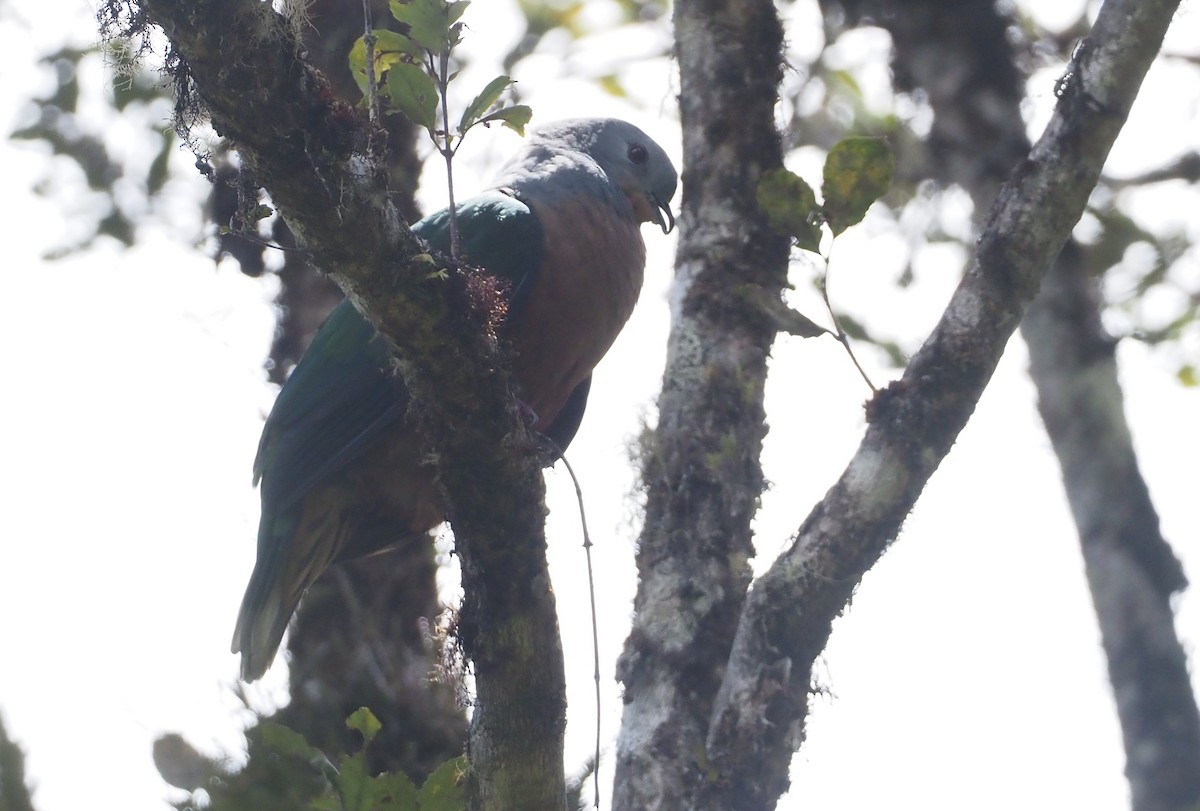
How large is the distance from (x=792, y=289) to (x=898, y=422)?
610mm

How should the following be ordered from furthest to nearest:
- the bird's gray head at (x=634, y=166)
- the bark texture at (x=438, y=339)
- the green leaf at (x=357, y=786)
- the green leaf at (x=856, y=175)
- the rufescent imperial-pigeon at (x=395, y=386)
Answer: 1. the bird's gray head at (x=634, y=166)
2. the rufescent imperial-pigeon at (x=395, y=386)
3. the green leaf at (x=856, y=175)
4. the green leaf at (x=357, y=786)
5. the bark texture at (x=438, y=339)

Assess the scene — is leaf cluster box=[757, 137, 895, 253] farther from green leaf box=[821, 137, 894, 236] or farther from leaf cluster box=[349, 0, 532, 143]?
leaf cluster box=[349, 0, 532, 143]

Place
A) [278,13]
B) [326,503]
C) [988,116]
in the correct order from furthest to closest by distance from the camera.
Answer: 1. [988,116]
2. [326,503]
3. [278,13]

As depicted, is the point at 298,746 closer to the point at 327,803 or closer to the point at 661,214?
the point at 327,803

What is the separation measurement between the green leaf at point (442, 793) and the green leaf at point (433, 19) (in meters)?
1.25

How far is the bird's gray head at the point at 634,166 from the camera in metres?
4.11

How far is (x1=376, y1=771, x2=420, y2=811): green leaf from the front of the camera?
7.27ft

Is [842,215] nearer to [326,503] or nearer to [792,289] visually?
[792,289]

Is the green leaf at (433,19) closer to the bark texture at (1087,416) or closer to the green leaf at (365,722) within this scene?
the green leaf at (365,722)

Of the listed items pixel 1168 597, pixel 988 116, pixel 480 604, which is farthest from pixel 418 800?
pixel 988 116

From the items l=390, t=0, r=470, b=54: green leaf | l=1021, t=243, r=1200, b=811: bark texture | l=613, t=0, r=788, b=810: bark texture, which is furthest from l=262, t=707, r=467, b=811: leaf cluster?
l=1021, t=243, r=1200, b=811: bark texture

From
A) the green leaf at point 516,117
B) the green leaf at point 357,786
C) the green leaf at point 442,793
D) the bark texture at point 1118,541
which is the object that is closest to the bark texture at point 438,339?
the green leaf at point 442,793

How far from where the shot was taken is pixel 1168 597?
3588 millimetres

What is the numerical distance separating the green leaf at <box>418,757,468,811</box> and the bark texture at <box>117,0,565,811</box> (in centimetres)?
4
